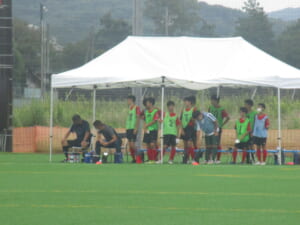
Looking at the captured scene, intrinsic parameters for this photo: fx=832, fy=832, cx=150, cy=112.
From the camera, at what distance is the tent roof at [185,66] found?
67.8 ft

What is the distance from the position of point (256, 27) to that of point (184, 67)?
13632 millimetres

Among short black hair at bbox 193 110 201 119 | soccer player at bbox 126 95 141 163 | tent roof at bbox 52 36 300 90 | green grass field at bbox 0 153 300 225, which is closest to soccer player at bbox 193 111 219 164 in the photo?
short black hair at bbox 193 110 201 119

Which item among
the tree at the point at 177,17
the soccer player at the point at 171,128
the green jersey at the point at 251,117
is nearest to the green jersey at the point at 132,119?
the soccer player at the point at 171,128

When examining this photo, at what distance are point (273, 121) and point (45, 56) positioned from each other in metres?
10.3

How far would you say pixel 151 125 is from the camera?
2155cm

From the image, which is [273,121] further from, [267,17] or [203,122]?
[203,122]

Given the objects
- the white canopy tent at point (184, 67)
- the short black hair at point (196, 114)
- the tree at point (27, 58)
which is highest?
the tree at point (27, 58)

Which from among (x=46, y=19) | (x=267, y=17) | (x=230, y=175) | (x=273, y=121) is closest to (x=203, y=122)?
(x=230, y=175)

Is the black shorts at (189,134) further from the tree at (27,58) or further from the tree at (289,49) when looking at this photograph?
the tree at (27,58)

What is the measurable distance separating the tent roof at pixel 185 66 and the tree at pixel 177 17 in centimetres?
1124

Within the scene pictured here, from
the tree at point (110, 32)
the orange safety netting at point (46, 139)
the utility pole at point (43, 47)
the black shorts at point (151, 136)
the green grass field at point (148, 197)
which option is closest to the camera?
the green grass field at point (148, 197)

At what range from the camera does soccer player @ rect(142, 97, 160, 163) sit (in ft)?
70.4

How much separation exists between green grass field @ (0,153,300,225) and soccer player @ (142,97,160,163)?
177 inches

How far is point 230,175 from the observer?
15.9 metres
